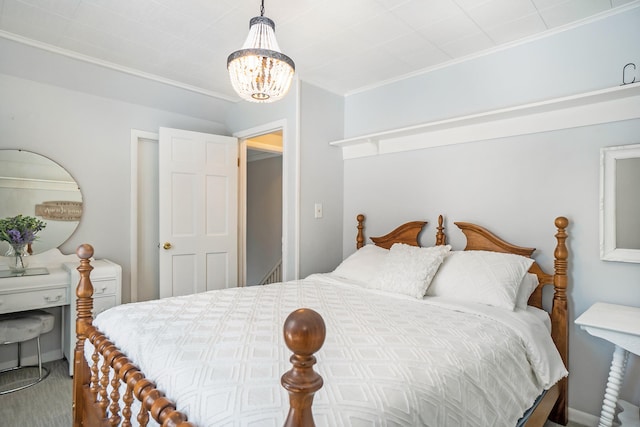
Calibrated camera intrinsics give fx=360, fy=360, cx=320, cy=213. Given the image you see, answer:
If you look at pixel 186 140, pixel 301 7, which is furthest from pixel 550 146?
pixel 186 140

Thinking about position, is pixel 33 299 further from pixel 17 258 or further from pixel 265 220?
pixel 265 220

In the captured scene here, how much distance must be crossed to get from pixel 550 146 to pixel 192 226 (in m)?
2.98

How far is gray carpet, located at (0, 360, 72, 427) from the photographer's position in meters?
2.15

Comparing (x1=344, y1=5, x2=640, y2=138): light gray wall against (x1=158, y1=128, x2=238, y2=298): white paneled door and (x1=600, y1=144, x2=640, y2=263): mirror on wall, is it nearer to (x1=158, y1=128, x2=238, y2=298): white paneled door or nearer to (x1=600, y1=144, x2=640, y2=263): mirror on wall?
(x1=600, y1=144, x2=640, y2=263): mirror on wall

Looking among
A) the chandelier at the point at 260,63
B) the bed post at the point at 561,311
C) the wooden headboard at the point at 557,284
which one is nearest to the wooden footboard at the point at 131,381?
the chandelier at the point at 260,63

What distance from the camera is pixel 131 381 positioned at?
118 centimetres

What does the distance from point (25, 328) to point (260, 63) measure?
2.49 meters

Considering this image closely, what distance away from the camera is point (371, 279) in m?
2.59

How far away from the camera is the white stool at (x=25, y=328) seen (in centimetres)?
247

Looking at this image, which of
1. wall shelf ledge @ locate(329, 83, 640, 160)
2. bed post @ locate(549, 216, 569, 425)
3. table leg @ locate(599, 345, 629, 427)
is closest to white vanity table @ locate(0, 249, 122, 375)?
wall shelf ledge @ locate(329, 83, 640, 160)

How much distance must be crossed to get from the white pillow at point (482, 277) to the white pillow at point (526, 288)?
0.29 feet

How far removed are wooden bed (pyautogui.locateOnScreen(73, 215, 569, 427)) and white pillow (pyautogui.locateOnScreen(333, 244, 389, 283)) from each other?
29cm

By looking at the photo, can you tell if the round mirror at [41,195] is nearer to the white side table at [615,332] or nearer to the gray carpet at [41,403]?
the gray carpet at [41,403]

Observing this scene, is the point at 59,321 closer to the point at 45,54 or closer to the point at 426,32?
the point at 45,54
